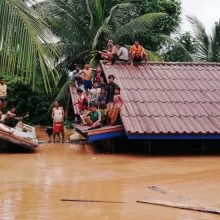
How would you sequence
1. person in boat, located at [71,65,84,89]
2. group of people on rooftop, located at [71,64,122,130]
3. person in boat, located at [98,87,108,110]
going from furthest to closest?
1. person in boat, located at [71,65,84,89]
2. person in boat, located at [98,87,108,110]
3. group of people on rooftop, located at [71,64,122,130]

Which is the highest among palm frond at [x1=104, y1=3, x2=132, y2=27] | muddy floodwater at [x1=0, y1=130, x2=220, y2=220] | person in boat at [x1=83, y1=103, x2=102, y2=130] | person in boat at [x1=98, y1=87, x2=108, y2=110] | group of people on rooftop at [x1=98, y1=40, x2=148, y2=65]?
palm frond at [x1=104, y1=3, x2=132, y2=27]

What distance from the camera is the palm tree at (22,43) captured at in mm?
5297

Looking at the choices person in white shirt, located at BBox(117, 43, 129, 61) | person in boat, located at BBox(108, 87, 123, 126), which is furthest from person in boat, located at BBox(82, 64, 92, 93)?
person in boat, located at BBox(108, 87, 123, 126)

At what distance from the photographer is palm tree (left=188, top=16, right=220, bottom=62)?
23.4m

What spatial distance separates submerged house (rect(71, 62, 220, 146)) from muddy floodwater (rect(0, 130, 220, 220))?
0.64m

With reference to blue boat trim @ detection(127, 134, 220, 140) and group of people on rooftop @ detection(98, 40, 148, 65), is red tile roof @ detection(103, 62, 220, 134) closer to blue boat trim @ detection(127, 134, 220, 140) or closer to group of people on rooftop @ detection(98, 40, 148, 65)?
blue boat trim @ detection(127, 134, 220, 140)

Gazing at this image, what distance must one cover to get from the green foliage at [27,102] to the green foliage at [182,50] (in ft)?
20.1

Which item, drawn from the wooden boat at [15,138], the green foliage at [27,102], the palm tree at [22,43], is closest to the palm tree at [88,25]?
the green foliage at [27,102]

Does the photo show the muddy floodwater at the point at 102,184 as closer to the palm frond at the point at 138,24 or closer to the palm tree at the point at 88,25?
the palm tree at the point at 88,25

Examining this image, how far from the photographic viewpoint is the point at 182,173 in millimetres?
10000

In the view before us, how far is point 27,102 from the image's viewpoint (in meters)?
21.8

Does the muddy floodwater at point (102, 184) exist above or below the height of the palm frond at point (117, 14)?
below

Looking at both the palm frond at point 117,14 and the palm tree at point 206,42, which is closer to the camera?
the palm frond at point 117,14

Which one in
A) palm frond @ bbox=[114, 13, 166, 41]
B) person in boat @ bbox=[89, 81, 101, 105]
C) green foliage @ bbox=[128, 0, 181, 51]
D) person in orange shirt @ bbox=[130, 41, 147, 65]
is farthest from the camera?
green foliage @ bbox=[128, 0, 181, 51]
